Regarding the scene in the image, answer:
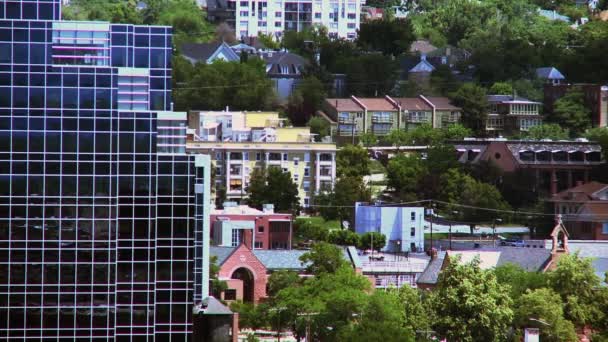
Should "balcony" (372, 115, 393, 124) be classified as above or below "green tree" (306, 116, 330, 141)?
above

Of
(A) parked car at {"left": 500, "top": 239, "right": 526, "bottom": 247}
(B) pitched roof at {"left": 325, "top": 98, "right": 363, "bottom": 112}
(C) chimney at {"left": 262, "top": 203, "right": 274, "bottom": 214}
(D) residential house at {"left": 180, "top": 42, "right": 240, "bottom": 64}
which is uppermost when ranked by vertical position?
(D) residential house at {"left": 180, "top": 42, "right": 240, "bottom": 64}

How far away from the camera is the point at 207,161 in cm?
7538

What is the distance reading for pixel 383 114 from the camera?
162 metres

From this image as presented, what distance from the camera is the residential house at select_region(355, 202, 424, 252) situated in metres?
128

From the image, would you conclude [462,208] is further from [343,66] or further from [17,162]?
[17,162]

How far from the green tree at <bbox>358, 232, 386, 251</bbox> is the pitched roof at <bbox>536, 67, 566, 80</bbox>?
5412 centimetres

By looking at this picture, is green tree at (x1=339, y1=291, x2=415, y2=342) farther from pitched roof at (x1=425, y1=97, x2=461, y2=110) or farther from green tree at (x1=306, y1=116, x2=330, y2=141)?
pitched roof at (x1=425, y1=97, x2=461, y2=110)

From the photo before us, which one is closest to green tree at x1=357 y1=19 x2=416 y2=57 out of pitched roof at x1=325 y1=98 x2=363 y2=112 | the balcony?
pitched roof at x1=325 y1=98 x2=363 y2=112

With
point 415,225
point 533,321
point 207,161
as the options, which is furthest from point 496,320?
point 415,225

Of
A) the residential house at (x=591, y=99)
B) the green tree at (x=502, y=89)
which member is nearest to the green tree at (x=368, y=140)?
the residential house at (x=591, y=99)

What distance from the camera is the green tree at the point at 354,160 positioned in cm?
14154

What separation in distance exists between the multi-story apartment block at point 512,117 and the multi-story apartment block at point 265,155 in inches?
943

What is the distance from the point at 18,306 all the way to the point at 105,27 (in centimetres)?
900

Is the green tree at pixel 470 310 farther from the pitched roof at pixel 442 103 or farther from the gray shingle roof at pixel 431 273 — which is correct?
the pitched roof at pixel 442 103
